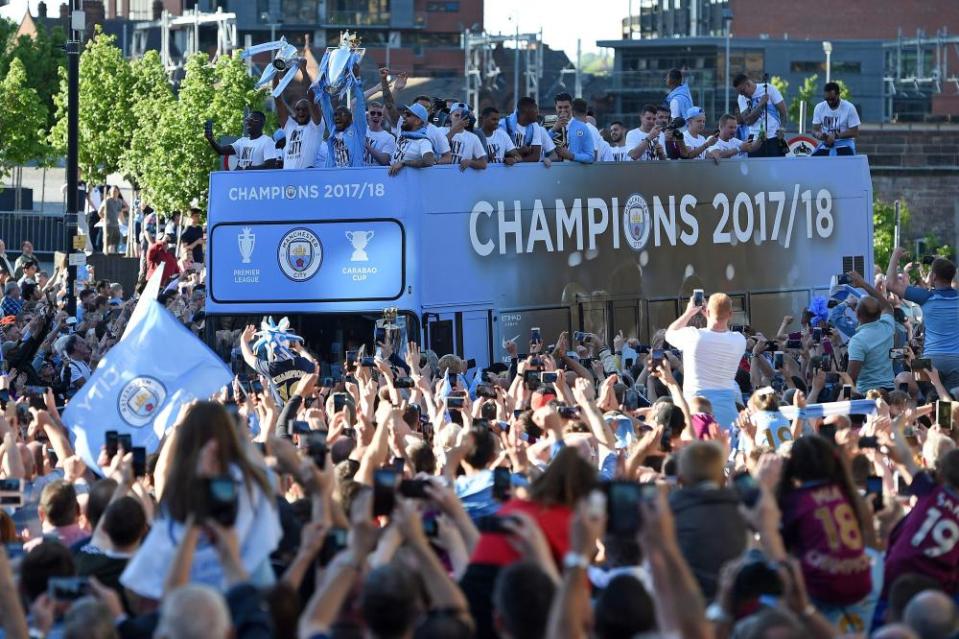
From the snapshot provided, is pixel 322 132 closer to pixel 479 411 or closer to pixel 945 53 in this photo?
pixel 479 411

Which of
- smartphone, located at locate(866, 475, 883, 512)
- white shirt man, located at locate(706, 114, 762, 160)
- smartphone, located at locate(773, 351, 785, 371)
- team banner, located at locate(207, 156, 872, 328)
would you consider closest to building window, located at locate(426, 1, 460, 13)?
team banner, located at locate(207, 156, 872, 328)

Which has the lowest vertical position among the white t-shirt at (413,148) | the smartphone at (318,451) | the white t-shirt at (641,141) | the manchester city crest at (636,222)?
the smartphone at (318,451)

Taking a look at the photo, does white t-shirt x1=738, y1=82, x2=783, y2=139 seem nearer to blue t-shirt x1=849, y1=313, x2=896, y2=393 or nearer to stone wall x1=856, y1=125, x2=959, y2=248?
blue t-shirt x1=849, y1=313, x2=896, y2=393

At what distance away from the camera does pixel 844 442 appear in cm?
945

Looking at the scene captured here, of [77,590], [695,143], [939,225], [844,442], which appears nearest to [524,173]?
[695,143]

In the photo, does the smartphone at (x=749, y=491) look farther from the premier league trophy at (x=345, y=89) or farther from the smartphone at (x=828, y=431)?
the premier league trophy at (x=345, y=89)

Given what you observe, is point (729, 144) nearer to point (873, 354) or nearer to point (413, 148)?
point (413, 148)

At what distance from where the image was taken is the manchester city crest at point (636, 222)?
20.8 metres

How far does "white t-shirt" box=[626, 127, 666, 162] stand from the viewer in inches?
845

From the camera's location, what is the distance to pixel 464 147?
746 inches

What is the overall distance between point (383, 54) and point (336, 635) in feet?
331

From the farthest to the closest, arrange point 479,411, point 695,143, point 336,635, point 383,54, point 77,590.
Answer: point 383,54
point 695,143
point 479,411
point 77,590
point 336,635

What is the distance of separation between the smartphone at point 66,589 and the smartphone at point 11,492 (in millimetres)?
1753

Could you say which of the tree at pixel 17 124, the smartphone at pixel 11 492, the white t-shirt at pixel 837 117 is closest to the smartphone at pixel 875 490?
the smartphone at pixel 11 492
